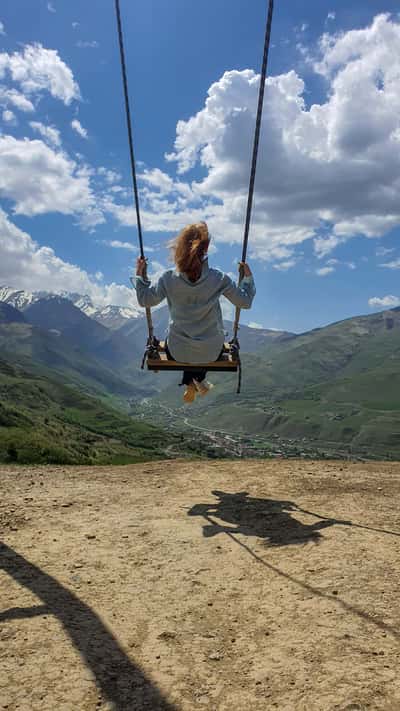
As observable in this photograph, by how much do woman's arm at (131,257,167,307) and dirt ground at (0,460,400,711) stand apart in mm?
4074

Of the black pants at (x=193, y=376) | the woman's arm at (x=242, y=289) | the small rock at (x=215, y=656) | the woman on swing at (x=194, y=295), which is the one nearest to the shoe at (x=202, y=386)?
the black pants at (x=193, y=376)

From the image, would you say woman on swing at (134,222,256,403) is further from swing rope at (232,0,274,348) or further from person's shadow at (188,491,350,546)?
person's shadow at (188,491,350,546)

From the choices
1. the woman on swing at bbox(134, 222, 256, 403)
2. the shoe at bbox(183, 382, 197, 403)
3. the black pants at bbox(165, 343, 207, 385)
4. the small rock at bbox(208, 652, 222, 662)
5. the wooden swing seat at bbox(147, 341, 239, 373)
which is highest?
the woman on swing at bbox(134, 222, 256, 403)

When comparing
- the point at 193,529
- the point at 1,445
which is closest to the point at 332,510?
the point at 193,529

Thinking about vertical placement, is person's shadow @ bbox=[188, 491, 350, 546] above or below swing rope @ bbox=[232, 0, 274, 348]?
below

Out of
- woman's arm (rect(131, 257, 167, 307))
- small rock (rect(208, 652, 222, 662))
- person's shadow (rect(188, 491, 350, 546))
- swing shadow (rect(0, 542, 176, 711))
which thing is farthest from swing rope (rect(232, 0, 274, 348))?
small rock (rect(208, 652, 222, 662))

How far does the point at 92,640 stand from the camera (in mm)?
5203

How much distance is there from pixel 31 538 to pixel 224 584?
140 inches

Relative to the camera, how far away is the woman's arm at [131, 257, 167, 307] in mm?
9953

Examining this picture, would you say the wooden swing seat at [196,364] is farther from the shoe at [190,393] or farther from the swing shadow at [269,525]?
the swing shadow at [269,525]

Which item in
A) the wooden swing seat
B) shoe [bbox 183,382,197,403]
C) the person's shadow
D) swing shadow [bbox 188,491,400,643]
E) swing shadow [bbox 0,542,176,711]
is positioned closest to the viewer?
swing shadow [bbox 0,542,176,711]

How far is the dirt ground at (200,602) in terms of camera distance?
4.41 metres

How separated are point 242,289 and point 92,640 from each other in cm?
687

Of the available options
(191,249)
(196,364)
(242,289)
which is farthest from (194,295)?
(196,364)
